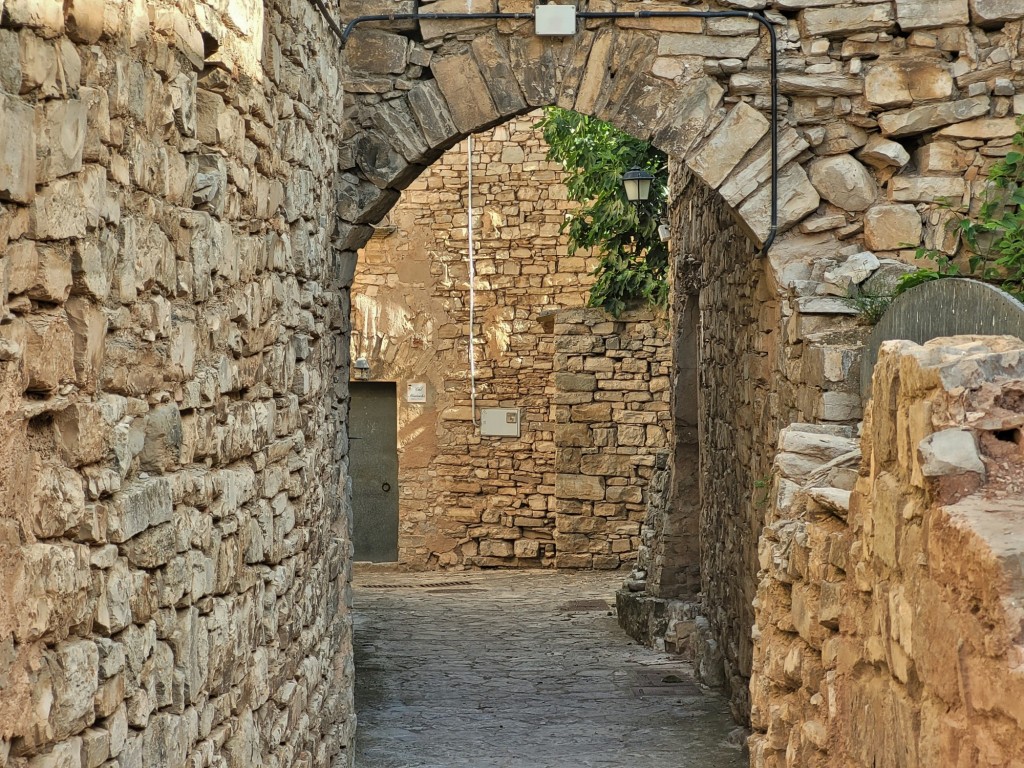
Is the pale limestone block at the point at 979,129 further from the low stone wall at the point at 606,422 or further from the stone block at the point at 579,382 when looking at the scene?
the stone block at the point at 579,382

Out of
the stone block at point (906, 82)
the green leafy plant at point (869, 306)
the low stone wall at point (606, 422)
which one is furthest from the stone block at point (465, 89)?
the low stone wall at point (606, 422)

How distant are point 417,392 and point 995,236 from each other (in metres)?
7.80

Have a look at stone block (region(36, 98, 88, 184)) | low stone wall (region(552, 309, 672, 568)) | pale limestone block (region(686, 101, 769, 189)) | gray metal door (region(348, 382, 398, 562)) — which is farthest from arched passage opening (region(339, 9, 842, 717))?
gray metal door (region(348, 382, 398, 562))

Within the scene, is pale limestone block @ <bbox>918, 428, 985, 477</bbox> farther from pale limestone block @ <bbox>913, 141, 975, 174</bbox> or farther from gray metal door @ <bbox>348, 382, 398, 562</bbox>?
gray metal door @ <bbox>348, 382, 398, 562</bbox>

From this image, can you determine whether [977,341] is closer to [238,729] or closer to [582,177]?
[238,729]

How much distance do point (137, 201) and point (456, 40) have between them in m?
3.22

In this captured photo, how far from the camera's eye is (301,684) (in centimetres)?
428

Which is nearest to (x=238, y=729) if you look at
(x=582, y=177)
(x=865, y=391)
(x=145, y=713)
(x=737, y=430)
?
(x=145, y=713)

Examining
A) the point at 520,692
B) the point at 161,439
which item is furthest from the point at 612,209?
the point at 161,439

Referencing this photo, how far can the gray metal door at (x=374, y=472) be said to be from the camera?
1276 cm

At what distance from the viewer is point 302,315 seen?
444 cm

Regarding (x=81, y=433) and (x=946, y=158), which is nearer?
(x=81, y=433)

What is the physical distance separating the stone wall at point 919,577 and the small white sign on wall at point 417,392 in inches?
386

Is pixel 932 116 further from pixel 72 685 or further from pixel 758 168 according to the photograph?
pixel 72 685
